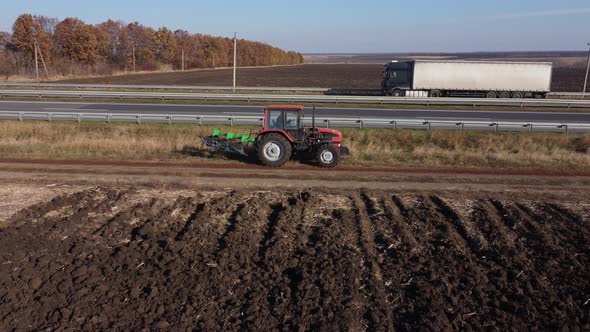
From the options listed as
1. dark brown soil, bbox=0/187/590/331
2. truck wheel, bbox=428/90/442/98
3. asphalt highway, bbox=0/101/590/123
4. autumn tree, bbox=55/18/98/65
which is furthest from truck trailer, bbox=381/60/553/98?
autumn tree, bbox=55/18/98/65

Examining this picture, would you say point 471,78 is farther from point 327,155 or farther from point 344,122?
point 327,155

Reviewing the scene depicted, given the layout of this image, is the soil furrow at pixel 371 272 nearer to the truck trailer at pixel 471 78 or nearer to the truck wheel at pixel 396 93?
the truck wheel at pixel 396 93

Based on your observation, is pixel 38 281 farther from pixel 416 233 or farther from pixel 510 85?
pixel 510 85

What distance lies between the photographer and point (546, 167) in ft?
53.5

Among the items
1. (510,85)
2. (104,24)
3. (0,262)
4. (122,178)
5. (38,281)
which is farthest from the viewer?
(104,24)

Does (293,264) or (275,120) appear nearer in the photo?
(293,264)

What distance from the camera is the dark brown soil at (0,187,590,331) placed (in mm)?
7090

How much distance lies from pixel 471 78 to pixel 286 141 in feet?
87.1

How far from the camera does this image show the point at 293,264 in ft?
28.4

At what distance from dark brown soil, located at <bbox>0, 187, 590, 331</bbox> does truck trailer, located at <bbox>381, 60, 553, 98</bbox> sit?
85.8ft

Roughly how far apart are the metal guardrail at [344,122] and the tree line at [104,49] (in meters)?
35.7

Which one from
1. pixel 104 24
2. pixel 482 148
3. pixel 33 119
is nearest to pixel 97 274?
pixel 482 148

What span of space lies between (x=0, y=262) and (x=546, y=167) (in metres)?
15.3

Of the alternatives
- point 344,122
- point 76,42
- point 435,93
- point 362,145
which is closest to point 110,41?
point 76,42
